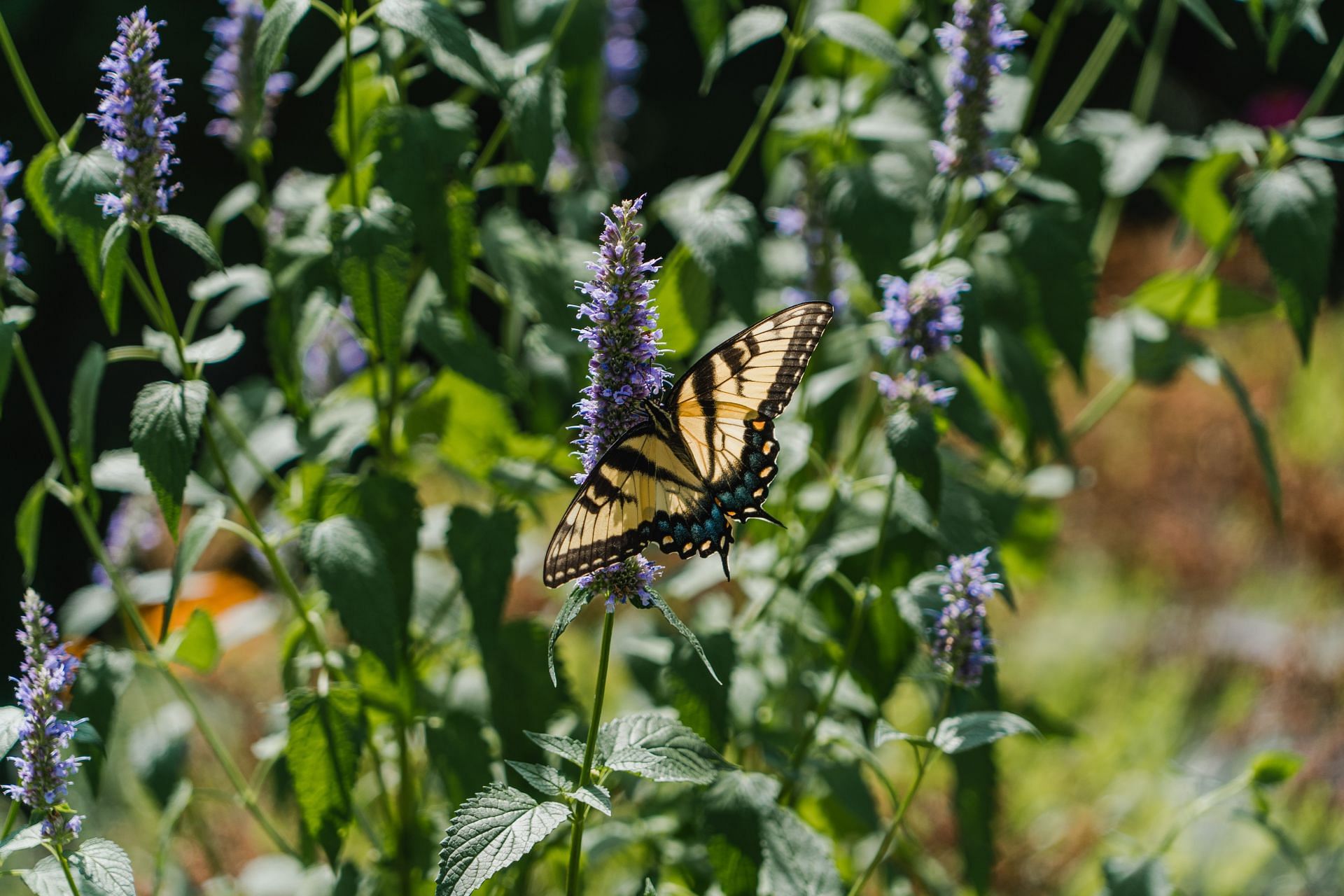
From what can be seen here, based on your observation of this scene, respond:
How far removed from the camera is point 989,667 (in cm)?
183

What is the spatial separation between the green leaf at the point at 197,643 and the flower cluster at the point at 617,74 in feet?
4.57

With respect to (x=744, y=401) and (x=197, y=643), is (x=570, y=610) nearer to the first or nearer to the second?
(x=744, y=401)

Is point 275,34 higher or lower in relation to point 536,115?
higher

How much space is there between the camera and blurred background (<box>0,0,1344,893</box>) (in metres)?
3.52

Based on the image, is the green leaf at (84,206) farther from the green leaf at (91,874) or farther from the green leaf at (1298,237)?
the green leaf at (1298,237)

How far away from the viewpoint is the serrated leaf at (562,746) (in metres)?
1.40

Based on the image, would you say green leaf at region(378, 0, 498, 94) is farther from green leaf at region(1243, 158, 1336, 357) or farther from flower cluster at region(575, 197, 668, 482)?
green leaf at region(1243, 158, 1336, 357)

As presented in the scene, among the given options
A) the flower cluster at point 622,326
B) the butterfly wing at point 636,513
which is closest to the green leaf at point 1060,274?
the butterfly wing at point 636,513

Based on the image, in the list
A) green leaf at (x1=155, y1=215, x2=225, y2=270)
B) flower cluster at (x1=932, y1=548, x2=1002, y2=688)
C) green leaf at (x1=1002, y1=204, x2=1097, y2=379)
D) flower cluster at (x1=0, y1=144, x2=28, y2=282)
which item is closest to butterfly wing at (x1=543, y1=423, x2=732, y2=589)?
flower cluster at (x1=932, y1=548, x2=1002, y2=688)

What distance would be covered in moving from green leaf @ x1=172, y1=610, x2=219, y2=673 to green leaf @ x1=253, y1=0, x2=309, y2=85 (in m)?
0.97

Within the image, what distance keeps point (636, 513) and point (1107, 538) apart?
4.41 metres

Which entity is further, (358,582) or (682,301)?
(682,301)

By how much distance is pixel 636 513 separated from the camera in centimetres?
139

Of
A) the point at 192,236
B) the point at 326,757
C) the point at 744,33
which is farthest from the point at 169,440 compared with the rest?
the point at 744,33
